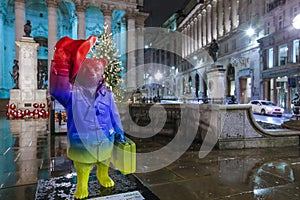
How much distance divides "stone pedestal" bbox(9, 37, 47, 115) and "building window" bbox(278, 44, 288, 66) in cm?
2600

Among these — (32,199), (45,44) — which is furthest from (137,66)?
(32,199)

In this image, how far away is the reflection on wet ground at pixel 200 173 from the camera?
135 inches

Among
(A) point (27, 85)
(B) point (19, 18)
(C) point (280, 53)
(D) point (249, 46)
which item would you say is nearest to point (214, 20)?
(D) point (249, 46)

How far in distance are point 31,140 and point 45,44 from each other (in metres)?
26.2

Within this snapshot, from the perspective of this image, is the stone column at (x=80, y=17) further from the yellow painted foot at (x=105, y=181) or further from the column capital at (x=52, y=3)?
the yellow painted foot at (x=105, y=181)

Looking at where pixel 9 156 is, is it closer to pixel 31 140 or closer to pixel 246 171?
pixel 31 140

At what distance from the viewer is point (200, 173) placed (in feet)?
14.3

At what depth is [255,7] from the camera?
30.4 metres

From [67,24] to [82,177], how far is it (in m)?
33.2

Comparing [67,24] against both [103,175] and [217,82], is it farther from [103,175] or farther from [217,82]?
[103,175]

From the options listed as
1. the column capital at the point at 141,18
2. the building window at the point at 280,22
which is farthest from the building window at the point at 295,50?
the column capital at the point at 141,18

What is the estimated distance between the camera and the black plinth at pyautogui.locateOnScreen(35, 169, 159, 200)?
294 centimetres

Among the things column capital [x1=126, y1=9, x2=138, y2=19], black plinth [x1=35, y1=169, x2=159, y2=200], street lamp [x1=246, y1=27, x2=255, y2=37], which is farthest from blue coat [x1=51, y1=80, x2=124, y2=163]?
street lamp [x1=246, y1=27, x2=255, y2=37]

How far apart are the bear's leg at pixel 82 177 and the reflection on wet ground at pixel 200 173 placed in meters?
1.07
